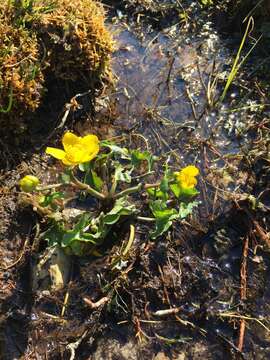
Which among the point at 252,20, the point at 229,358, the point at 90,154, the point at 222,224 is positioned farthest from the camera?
the point at 252,20

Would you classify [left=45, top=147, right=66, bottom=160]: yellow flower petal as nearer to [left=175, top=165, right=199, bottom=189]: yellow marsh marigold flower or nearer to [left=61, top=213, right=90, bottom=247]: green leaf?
[left=61, top=213, right=90, bottom=247]: green leaf

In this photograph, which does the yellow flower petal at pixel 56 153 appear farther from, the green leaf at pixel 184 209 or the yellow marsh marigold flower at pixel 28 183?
the green leaf at pixel 184 209

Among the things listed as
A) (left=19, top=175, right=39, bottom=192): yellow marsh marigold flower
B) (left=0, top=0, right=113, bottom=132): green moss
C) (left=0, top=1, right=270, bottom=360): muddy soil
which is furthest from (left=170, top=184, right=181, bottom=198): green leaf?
(left=0, top=0, right=113, bottom=132): green moss

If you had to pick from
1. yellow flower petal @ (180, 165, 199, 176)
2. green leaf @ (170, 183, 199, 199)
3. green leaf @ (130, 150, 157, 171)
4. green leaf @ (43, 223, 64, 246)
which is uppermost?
yellow flower petal @ (180, 165, 199, 176)

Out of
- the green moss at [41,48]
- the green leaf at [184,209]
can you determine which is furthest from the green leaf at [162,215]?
the green moss at [41,48]

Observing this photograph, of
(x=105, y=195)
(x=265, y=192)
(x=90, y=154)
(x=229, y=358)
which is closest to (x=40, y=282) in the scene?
(x=105, y=195)

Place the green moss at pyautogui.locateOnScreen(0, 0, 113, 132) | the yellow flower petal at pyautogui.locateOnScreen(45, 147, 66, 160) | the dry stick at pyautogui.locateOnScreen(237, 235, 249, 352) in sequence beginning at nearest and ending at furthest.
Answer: the yellow flower petal at pyautogui.locateOnScreen(45, 147, 66, 160) < the dry stick at pyautogui.locateOnScreen(237, 235, 249, 352) < the green moss at pyautogui.locateOnScreen(0, 0, 113, 132)

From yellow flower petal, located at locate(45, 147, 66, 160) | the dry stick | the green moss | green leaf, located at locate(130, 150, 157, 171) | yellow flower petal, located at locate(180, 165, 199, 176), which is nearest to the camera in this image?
yellow flower petal, located at locate(45, 147, 66, 160)

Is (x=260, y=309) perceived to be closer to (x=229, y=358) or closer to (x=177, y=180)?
(x=229, y=358)
